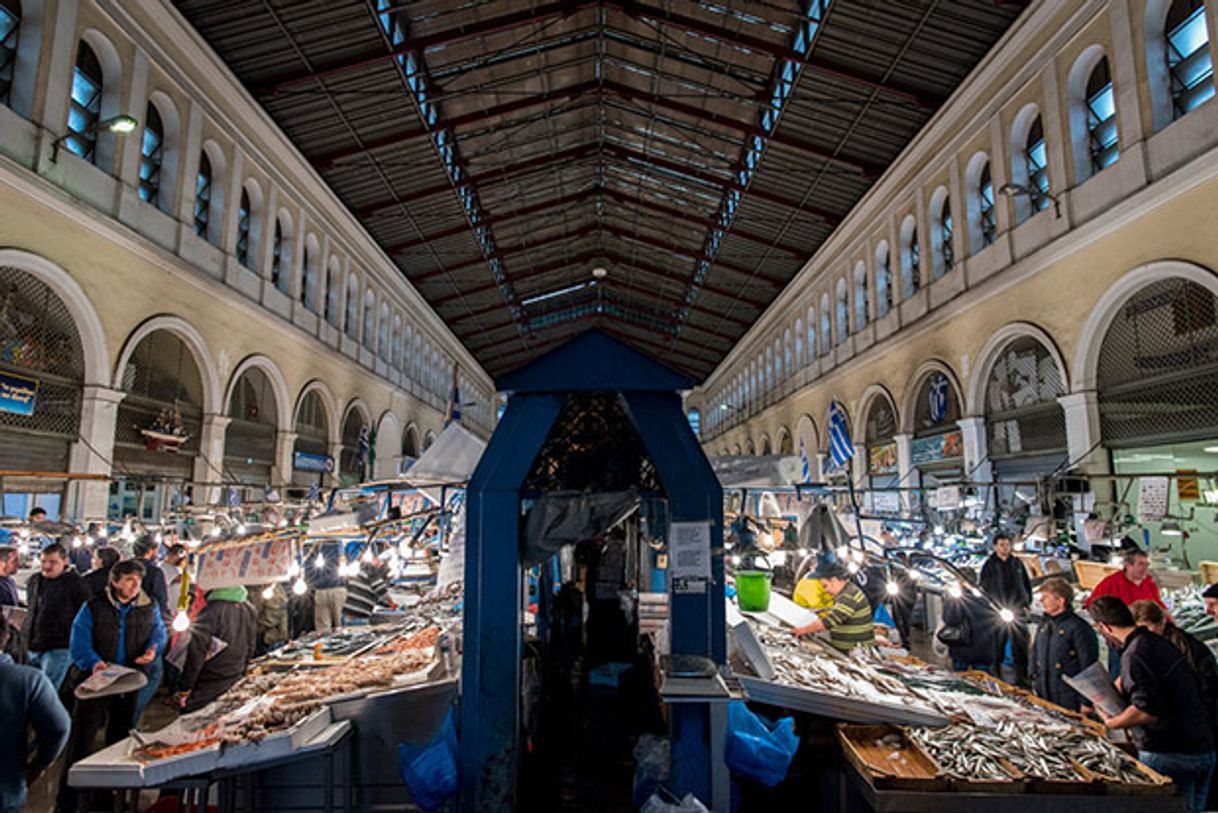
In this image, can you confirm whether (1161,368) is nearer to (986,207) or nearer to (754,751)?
(986,207)

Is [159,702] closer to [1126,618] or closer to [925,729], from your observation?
[925,729]

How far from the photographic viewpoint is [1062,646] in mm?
5664

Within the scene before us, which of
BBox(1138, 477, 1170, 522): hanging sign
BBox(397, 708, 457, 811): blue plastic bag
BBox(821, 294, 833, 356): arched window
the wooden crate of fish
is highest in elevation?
BBox(821, 294, 833, 356): arched window

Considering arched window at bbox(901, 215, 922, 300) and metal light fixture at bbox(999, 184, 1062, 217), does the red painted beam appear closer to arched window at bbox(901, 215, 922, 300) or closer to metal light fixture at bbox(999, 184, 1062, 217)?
metal light fixture at bbox(999, 184, 1062, 217)

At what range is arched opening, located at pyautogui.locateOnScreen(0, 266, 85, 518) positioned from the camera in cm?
877

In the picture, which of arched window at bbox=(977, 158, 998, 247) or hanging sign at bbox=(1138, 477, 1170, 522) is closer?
hanging sign at bbox=(1138, 477, 1170, 522)

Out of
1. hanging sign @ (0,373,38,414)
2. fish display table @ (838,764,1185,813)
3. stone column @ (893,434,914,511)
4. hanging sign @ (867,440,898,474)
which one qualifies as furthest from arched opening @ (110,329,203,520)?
hanging sign @ (867,440,898,474)

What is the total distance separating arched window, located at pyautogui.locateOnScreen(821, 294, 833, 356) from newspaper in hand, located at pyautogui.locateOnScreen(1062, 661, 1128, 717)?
56.0ft

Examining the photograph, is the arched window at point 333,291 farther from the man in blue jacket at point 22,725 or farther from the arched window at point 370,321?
the man in blue jacket at point 22,725

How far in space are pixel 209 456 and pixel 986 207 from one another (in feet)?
51.2

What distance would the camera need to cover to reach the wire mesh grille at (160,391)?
11.1 meters

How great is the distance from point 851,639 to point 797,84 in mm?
10873

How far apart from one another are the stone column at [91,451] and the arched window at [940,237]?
15.4 m

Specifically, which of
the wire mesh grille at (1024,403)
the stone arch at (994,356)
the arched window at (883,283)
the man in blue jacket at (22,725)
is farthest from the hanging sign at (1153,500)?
the arched window at (883,283)
